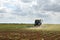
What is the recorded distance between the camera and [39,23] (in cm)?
10738

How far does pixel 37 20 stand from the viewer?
109438 millimetres

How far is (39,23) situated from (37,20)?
2.63 m
